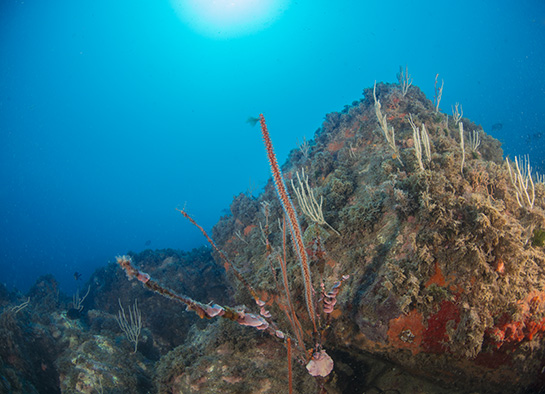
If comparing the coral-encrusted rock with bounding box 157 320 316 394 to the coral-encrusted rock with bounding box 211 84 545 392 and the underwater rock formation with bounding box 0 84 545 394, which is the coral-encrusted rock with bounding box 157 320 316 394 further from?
the coral-encrusted rock with bounding box 211 84 545 392

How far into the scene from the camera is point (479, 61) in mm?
78500

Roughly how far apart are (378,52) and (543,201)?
12008cm

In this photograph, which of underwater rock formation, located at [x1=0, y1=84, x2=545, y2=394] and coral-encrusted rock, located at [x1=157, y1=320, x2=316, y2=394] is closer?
underwater rock formation, located at [x1=0, y1=84, x2=545, y2=394]

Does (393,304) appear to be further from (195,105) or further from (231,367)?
(195,105)

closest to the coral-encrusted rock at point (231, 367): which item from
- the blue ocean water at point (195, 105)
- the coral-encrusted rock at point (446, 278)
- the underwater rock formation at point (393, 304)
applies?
the underwater rock formation at point (393, 304)

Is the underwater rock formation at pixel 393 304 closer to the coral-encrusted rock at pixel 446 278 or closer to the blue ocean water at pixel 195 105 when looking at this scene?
the coral-encrusted rock at pixel 446 278

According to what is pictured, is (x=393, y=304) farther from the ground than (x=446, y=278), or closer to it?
closer to it

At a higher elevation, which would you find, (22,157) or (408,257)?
(408,257)

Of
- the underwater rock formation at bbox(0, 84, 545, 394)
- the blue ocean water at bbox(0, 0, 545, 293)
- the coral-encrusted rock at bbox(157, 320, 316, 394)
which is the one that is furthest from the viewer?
the blue ocean water at bbox(0, 0, 545, 293)

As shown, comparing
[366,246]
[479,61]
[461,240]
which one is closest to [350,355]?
[366,246]

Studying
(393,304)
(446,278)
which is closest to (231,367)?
(393,304)

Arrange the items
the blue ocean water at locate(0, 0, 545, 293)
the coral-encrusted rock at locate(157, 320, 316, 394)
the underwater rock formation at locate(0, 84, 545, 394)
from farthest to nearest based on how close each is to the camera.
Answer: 1. the blue ocean water at locate(0, 0, 545, 293)
2. the coral-encrusted rock at locate(157, 320, 316, 394)
3. the underwater rock formation at locate(0, 84, 545, 394)

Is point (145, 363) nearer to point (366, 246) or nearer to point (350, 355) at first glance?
point (350, 355)

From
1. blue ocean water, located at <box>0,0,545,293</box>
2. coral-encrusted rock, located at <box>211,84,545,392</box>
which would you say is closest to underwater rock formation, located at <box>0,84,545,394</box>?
coral-encrusted rock, located at <box>211,84,545,392</box>
